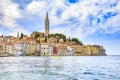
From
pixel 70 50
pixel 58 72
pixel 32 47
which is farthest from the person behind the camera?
pixel 70 50

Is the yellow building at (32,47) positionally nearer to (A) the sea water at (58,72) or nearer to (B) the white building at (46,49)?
(B) the white building at (46,49)

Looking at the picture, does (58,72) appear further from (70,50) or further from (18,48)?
(70,50)

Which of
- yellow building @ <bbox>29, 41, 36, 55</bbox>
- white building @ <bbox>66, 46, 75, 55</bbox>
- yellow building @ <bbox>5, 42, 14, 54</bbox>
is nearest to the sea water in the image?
yellow building @ <bbox>5, 42, 14, 54</bbox>

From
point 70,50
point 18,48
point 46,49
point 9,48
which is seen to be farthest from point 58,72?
point 70,50

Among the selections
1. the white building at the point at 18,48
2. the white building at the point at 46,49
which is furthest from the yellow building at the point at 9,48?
the white building at the point at 46,49

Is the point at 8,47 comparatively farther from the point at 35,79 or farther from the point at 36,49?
the point at 35,79

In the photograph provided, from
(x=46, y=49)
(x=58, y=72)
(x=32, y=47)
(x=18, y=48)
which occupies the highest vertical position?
(x=32, y=47)

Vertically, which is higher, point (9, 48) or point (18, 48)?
point (18, 48)

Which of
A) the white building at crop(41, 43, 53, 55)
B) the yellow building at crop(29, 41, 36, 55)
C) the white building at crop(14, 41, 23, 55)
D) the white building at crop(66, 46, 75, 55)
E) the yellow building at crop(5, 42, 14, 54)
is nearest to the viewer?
the yellow building at crop(5, 42, 14, 54)

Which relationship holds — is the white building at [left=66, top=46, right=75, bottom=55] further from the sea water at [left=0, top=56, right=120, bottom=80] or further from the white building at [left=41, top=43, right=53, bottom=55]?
the sea water at [left=0, top=56, right=120, bottom=80]

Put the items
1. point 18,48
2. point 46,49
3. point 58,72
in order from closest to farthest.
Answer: point 58,72, point 18,48, point 46,49

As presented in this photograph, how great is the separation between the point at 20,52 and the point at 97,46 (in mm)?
62261

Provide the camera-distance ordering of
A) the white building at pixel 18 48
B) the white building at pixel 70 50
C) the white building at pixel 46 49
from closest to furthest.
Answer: the white building at pixel 18 48, the white building at pixel 46 49, the white building at pixel 70 50

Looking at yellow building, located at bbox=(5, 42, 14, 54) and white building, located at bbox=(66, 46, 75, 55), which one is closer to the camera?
yellow building, located at bbox=(5, 42, 14, 54)
